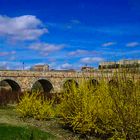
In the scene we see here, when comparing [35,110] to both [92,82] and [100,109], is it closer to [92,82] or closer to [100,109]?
[92,82]

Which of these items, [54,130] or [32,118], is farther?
[32,118]

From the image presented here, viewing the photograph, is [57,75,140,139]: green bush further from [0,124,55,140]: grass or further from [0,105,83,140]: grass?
[0,124,55,140]: grass

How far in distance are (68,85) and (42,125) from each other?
205 centimetres

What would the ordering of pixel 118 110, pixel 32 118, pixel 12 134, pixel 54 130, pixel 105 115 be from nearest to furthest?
pixel 118 110, pixel 105 115, pixel 12 134, pixel 54 130, pixel 32 118

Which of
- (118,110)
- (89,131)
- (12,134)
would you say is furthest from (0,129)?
(118,110)

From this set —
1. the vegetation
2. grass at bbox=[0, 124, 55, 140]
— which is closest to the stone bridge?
the vegetation

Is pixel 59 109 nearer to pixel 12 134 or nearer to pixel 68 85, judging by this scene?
pixel 68 85

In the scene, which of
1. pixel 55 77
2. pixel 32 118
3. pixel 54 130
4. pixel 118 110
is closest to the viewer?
pixel 118 110

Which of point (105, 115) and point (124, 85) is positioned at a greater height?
point (124, 85)

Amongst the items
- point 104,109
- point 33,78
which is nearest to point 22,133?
point 104,109

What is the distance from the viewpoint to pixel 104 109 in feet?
46.3

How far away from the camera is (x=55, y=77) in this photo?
58625 mm

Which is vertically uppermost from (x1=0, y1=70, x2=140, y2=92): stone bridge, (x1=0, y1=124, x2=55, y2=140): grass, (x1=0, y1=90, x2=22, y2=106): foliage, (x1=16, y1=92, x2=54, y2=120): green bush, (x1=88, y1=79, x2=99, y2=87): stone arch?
(x1=0, y1=70, x2=140, y2=92): stone bridge

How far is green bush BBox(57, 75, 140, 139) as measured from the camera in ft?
40.1
